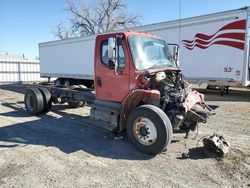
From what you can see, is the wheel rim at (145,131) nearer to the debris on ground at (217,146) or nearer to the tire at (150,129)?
the tire at (150,129)

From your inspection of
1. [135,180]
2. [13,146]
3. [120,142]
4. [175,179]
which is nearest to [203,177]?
[175,179]

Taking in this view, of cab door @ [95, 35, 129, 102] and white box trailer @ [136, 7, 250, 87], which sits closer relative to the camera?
cab door @ [95, 35, 129, 102]

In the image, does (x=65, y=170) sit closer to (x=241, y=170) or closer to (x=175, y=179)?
(x=175, y=179)

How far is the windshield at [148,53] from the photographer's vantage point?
5.55m

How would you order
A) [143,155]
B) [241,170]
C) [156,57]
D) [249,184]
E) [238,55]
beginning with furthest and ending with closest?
[238,55] → [156,57] → [143,155] → [241,170] → [249,184]

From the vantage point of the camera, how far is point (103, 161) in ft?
15.5

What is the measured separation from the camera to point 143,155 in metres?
4.97

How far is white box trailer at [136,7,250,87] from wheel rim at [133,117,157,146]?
23.8 ft

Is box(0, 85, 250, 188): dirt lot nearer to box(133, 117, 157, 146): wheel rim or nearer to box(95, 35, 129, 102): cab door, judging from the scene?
box(133, 117, 157, 146): wheel rim

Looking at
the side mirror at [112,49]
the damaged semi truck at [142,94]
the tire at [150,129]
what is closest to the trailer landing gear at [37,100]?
the damaged semi truck at [142,94]

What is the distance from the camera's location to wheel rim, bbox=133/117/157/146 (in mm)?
4926

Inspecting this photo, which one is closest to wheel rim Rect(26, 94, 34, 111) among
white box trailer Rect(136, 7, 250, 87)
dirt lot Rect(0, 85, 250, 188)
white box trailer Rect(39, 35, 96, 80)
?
dirt lot Rect(0, 85, 250, 188)

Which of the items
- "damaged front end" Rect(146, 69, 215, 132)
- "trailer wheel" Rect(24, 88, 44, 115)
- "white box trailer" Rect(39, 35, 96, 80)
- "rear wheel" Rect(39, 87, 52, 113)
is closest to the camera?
"damaged front end" Rect(146, 69, 215, 132)

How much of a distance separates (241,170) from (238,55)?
758cm
